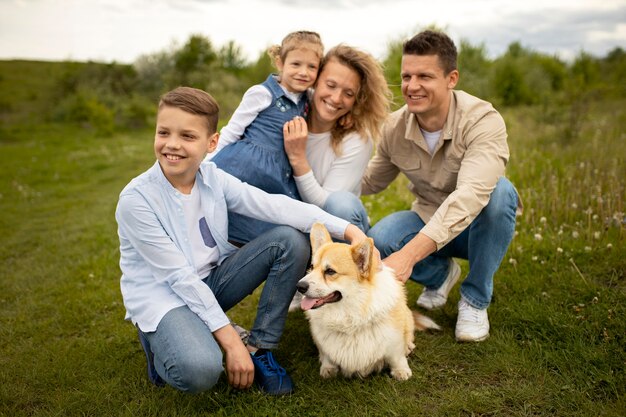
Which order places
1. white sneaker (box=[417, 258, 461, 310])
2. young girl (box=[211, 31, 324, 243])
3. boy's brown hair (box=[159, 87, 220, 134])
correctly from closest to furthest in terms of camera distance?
boy's brown hair (box=[159, 87, 220, 134]) < young girl (box=[211, 31, 324, 243]) < white sneaker (box=[417, 258, 461, 310])

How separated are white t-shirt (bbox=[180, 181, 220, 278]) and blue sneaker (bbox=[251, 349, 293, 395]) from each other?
0.62 metres

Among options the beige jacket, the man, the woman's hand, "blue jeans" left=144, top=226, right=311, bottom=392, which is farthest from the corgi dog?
the woman's hand

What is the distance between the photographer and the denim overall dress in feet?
10.9

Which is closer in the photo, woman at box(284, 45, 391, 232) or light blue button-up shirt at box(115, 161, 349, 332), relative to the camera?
light blue button-up shirt at box(115, 161, 349, 332)

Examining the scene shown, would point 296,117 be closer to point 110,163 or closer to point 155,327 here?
point 155,327

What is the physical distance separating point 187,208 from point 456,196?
1664mm

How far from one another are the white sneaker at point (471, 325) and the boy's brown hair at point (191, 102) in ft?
7.12

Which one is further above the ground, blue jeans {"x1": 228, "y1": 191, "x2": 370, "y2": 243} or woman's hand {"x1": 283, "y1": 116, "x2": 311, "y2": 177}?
woman's hand {"x1": 283, "y1": 116, "x2": 311, "y2": 177}

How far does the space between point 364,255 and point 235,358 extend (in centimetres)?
89

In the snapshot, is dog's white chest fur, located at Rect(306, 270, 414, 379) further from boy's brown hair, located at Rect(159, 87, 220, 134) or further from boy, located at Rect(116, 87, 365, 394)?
boy's brown hair, located at Rect(159, 87, 220, 134)

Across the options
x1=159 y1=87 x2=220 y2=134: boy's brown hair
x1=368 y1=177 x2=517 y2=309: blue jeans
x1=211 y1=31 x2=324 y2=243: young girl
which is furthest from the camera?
x1=211 y1=31 x2=324 y2=243: young girl

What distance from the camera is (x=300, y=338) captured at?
3557mm

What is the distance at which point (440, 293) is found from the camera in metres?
3.85

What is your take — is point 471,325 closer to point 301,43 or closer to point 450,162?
point 450,162
